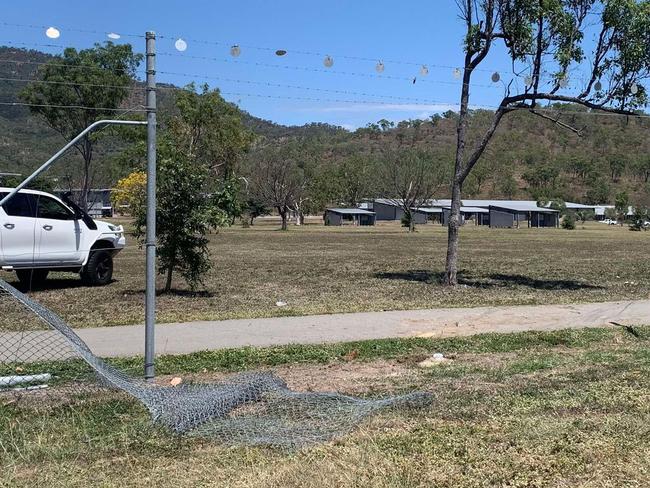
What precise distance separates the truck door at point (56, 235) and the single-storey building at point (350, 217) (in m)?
92.4

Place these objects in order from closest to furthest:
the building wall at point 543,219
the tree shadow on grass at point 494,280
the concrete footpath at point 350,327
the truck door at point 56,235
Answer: the concrete footpath at point 350,327 → the truck door at point 56,235 → the tree shadow on grass at point 494,280 → the building wall at point 543,219

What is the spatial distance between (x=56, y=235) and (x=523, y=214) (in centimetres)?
10748

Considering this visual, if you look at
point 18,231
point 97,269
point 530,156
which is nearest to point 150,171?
point 18,231

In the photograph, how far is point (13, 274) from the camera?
17562mm

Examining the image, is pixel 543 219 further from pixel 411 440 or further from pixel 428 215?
pixel 411 440

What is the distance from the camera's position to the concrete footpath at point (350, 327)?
29.7 ft

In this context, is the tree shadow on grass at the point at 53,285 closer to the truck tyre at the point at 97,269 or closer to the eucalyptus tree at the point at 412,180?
the truck tyre at the point at 97,269

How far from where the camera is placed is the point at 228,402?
5.81 m

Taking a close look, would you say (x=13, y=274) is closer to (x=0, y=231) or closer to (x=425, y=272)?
(x=0, y=231)

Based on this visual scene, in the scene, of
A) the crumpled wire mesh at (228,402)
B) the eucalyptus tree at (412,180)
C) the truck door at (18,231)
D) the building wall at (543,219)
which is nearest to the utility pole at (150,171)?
the crumpled wire mesh at (228,402)

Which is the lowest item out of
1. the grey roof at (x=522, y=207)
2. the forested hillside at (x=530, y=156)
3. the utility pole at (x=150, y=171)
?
the grey roof at (x=522, y=207)

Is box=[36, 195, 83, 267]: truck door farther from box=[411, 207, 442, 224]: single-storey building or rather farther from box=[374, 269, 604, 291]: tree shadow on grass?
box=[411, 207, 442, 224]: single-storey building

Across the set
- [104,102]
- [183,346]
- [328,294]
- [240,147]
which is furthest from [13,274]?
[240,147]

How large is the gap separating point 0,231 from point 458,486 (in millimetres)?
11030
